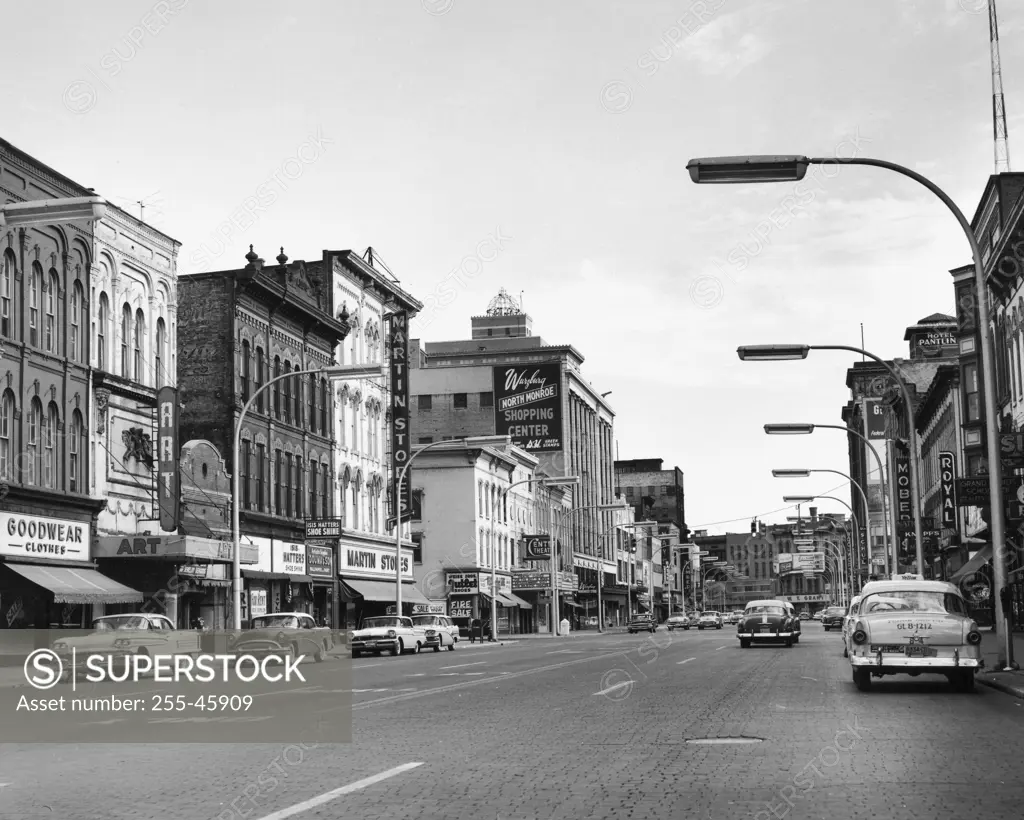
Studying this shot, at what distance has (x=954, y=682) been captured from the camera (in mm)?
22078

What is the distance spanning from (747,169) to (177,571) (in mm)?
29474

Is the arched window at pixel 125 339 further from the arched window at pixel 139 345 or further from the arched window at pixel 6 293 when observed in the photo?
the arched window at pixel 6 293

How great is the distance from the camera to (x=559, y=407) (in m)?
107

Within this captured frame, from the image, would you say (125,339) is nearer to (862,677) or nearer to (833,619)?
(862,677)

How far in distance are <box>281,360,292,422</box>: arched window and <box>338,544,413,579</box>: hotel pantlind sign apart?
22.5 feet

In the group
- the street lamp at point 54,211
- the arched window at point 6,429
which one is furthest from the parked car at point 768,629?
the street lamp at point 54,211

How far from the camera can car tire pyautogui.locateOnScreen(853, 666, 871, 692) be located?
22.1m

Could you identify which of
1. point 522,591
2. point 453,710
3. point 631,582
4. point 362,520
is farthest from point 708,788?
point 631,582

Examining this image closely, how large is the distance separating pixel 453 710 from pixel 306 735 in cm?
408

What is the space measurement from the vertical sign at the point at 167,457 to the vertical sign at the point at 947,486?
94.7ft

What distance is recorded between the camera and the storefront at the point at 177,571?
4075cm

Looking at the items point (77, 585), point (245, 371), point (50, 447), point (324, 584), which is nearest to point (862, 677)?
point (77, 585)

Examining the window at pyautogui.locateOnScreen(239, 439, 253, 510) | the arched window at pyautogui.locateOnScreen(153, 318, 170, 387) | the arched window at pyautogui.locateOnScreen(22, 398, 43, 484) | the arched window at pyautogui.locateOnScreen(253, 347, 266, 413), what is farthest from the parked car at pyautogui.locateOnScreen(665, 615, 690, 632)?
the arched window at pyautogui.locateOnScreen(22, 398, 43, 484)

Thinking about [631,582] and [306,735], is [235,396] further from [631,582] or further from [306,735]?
[631,582]
